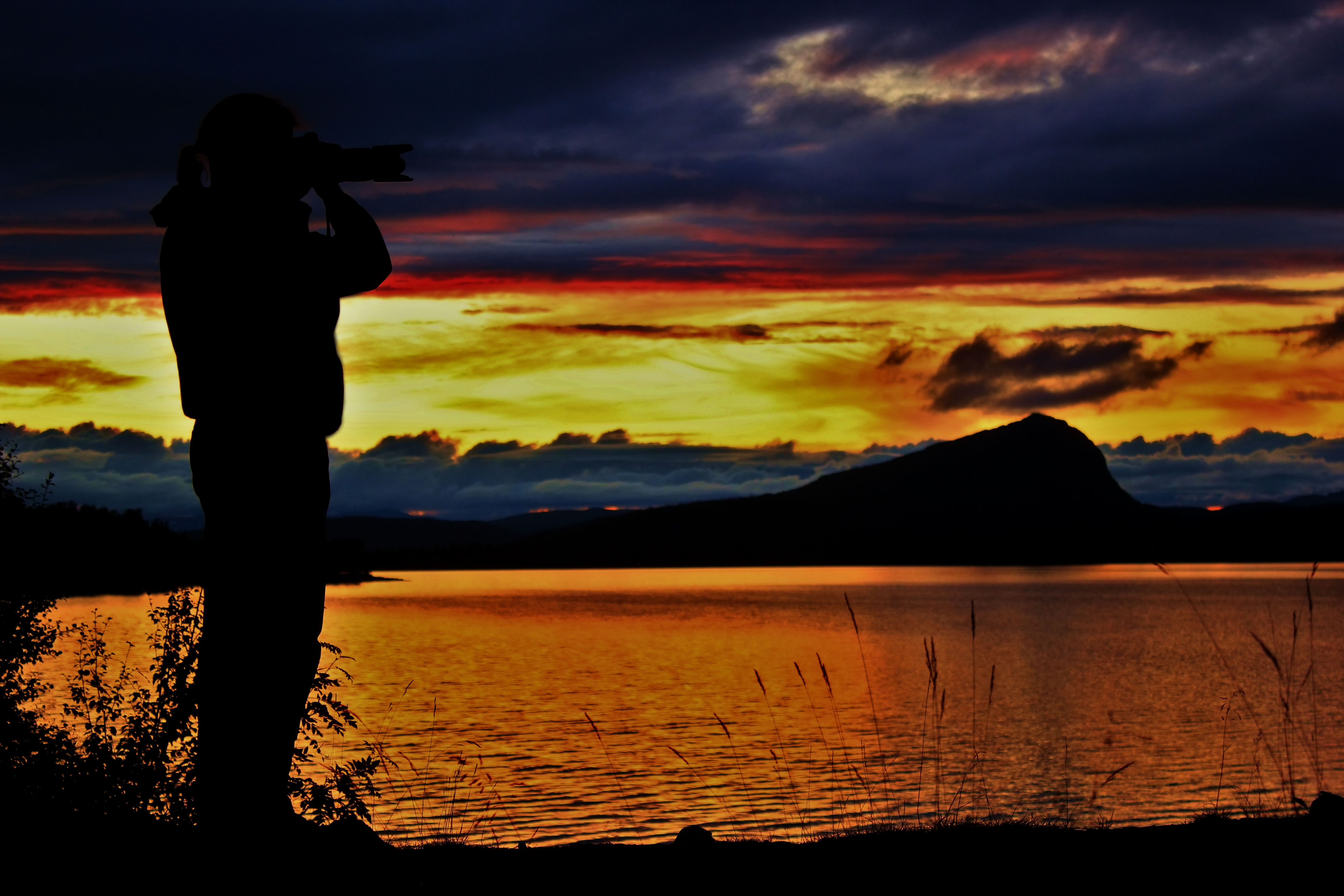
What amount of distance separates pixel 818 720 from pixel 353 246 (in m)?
38.0

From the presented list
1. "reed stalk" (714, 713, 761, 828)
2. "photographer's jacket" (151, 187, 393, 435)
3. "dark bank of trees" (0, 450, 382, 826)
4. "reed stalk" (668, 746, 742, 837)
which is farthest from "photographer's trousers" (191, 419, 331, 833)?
"reed stalk" (714, 713, 761, 828)

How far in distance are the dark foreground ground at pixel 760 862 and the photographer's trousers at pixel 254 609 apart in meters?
0.28

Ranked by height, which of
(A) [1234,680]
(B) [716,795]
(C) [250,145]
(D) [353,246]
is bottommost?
(B) [716,795]

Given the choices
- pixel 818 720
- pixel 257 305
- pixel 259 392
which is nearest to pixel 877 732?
pixel 259 392

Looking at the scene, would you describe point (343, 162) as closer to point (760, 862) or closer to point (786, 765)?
point (760, 862)

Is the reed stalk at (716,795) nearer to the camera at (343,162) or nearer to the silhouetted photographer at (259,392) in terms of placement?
the silhouetted photographer at (259,392)

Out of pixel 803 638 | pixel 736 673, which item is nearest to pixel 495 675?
pixel 736 673

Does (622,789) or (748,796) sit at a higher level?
(622,789)

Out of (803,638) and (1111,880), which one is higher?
(1111,880)

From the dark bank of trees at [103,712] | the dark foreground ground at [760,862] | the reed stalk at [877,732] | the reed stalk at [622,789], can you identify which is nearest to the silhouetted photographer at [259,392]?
the dark foreground ground at [760,862]

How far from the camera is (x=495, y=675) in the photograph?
60188 mm

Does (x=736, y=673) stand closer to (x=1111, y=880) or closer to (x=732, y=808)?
(x=732, y=808)

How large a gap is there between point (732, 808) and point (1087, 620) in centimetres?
9295

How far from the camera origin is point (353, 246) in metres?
5.30
